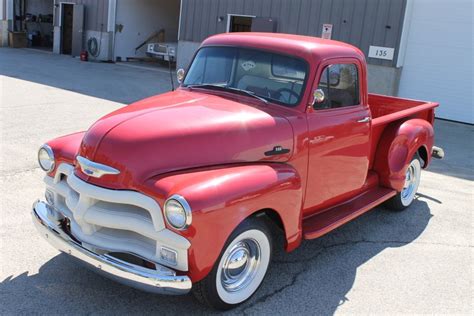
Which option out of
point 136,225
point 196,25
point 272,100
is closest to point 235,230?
point 136,225

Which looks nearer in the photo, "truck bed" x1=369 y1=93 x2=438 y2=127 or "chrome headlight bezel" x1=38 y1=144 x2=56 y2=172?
"chrome headlight bezel" x1=38 y1=144 x2=56 y2=172

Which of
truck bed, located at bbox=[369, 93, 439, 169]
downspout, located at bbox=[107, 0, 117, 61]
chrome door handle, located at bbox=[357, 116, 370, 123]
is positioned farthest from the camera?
downspout, located at bbox=[107, 0, 117, 61]

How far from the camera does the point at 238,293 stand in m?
3.48

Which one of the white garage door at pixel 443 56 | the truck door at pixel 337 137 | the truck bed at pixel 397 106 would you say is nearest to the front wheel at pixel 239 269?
the truck door at pixel 337 137

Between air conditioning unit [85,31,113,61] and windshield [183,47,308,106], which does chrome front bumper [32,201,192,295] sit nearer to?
windshield [183,47,308,106]

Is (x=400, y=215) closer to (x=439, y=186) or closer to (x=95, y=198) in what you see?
(x=439, y=186)

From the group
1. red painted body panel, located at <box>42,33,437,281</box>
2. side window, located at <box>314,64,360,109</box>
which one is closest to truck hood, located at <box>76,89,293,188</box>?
red painted body panel, located at <box>42,33,437,281</box>

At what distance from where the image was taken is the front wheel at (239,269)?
3.22m

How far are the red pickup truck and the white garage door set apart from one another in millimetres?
9239

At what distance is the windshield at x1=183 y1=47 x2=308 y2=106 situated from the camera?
4.10m

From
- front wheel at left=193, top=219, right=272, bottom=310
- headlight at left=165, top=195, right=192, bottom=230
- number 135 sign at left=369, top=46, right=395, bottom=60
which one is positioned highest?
number 135 sign at left=369, top=46, right=395, bottom=60

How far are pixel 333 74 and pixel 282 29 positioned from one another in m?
11.8

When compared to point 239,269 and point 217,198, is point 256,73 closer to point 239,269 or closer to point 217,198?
point 217,198

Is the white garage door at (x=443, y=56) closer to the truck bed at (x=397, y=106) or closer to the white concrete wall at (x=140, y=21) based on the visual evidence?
the truck bed at (x=397, y=106)
